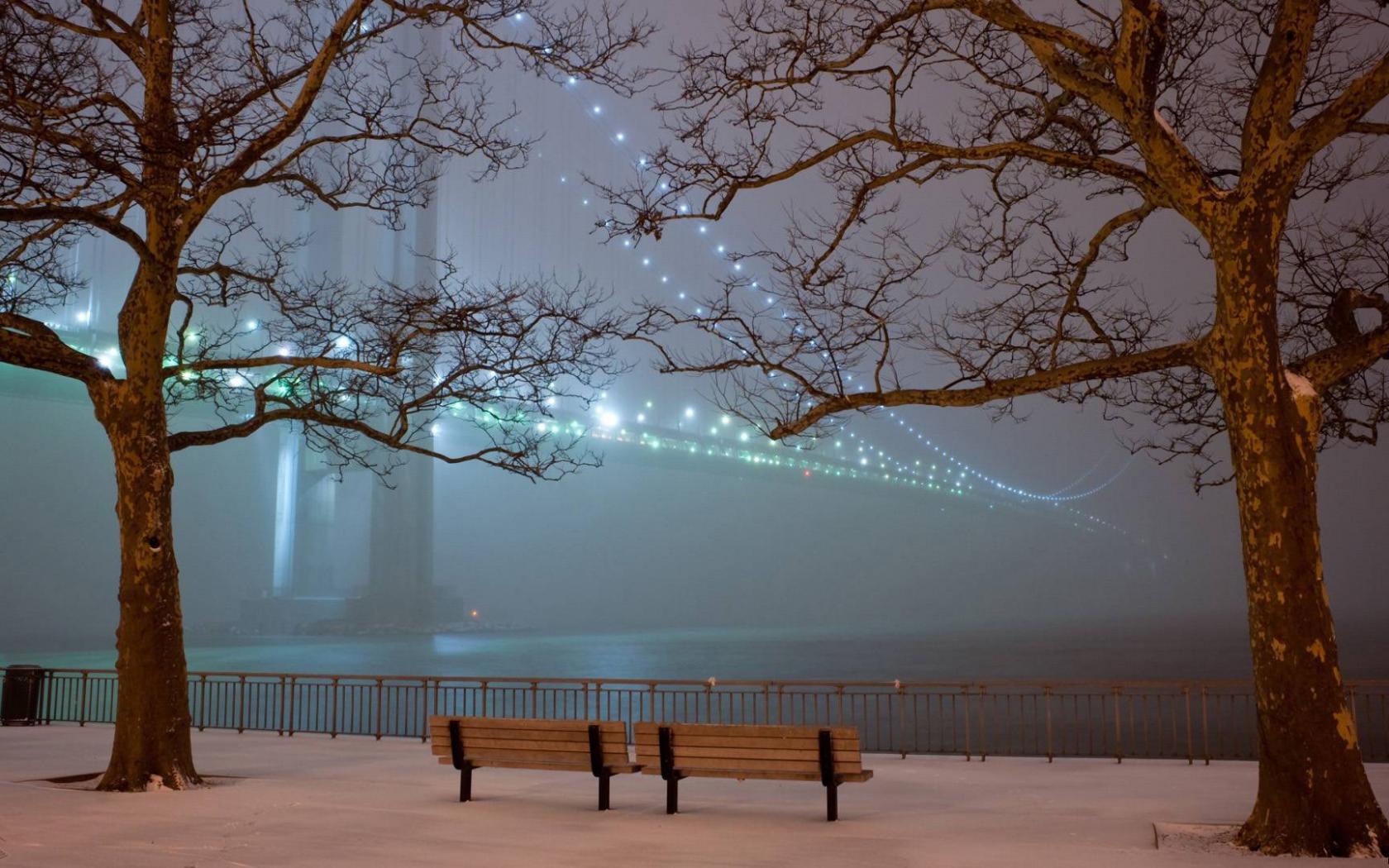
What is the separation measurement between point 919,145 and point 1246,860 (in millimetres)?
4560

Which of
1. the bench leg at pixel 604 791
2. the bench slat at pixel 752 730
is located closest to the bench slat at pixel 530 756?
the bench leg at pixel 604 791

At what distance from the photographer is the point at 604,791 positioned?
7945mm

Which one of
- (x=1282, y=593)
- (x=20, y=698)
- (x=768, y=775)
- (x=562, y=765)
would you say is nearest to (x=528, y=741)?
(x=562, y=765)

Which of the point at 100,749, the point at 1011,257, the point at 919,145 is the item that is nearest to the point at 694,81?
the point at 919,145

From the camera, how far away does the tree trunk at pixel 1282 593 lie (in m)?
6.30

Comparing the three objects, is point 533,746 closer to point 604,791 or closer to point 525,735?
point 525,735

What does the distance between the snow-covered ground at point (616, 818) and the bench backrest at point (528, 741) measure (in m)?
0.31

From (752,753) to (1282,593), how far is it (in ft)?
10.4

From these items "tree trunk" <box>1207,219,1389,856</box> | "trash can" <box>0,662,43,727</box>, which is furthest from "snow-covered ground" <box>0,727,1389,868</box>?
"trash can" <box>0,662,43,727</box>

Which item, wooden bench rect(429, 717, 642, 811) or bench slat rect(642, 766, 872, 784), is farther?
wooden bench rect(429, 717, 642, 811)

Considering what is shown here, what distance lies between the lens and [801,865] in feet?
19.7

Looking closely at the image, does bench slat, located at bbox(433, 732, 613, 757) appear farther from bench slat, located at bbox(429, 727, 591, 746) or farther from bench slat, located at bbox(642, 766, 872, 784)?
bench slat, located at bbox(642, 766, 872, 784)

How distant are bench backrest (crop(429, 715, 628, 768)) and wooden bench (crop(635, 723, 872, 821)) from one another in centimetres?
20

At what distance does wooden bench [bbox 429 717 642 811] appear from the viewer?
25.9 ft
